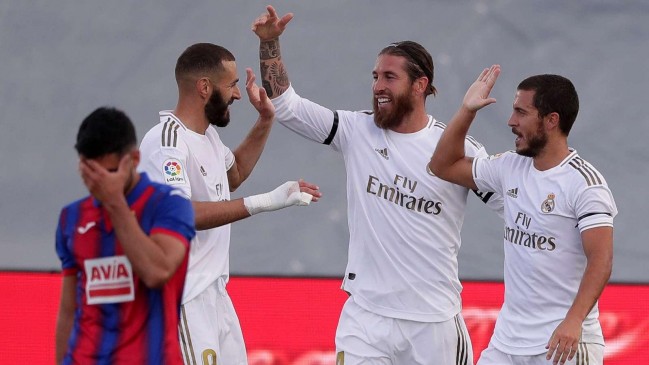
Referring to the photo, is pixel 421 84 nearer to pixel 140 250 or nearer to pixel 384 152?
pixel 384 152

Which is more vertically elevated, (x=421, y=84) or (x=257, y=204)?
(x=421, y=84)

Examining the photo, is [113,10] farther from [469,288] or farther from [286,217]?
[469,288]

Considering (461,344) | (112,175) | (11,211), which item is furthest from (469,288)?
(112,175)

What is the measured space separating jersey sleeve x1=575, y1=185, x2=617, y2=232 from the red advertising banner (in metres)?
2.53

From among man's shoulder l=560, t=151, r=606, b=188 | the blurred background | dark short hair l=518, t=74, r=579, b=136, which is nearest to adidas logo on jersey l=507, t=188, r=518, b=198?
man's shoulder l=560, t=151, r=606, b=188

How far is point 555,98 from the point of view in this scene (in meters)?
5.76

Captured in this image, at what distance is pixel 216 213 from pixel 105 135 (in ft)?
5.63

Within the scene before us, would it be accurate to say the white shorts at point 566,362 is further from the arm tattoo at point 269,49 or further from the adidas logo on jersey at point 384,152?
the arm tattoo at point 269,49

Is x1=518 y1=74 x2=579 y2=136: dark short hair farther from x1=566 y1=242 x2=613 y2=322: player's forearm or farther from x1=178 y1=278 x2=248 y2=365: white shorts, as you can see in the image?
x1=178 y1=278 x2=248 y2=365: white shorts

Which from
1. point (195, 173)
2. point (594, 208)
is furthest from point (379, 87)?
point (594, 208)

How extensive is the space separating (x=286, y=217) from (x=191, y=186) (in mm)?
3096

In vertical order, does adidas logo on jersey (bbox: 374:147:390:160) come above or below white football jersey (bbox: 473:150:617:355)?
above

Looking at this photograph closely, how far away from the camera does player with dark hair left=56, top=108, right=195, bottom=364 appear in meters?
3.87

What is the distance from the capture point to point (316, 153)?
8.97 meters
